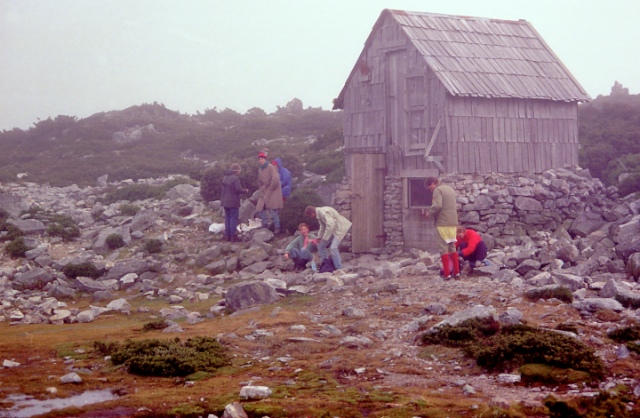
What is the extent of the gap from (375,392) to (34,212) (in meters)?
21.1

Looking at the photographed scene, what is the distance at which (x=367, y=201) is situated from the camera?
21984mm

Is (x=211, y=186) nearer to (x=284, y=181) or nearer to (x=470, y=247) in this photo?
(x=284, y=181)

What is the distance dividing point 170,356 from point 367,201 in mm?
12670

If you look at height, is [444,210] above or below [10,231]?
above

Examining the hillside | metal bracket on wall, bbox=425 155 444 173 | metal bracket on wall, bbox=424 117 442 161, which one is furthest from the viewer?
the hillside

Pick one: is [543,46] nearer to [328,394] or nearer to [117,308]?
[117,308]

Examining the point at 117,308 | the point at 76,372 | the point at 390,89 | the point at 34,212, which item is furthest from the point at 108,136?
the point at 76,372

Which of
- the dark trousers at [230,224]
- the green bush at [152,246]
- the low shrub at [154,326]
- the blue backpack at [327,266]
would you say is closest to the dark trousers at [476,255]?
the blue backpack at [327,266]

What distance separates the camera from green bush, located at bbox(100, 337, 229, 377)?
9.67 metres

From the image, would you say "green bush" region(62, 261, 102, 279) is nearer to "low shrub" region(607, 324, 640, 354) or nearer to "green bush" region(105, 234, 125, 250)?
"green bush" region(105, 234, 125, 250)

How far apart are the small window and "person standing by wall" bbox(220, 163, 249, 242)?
4.46 meters

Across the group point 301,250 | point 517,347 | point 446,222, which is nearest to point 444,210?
point 446,222

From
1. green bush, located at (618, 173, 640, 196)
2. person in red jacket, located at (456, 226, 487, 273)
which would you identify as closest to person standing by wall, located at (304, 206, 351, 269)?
person in red jacket, located at (456, 226, 487, 273)

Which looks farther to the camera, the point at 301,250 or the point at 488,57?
the point at 488,57
